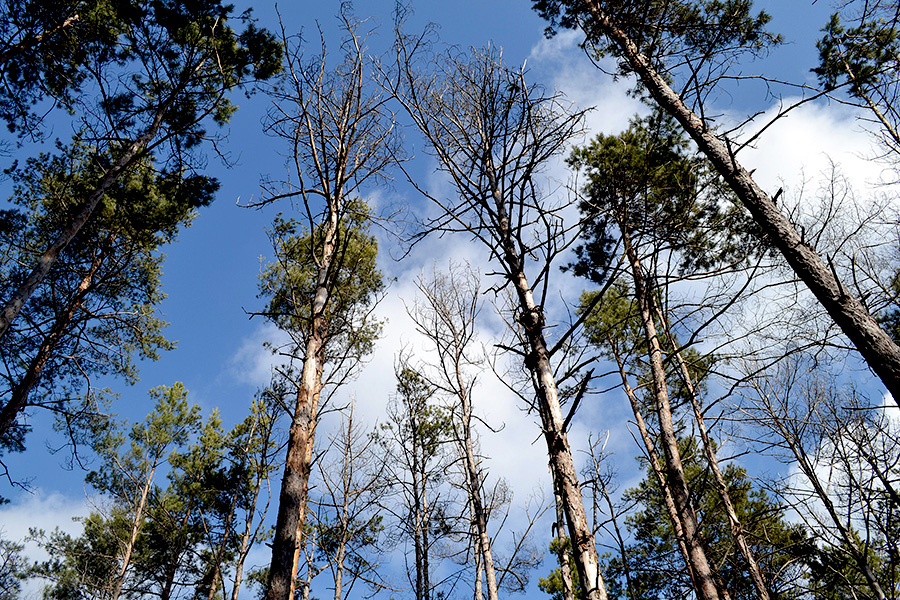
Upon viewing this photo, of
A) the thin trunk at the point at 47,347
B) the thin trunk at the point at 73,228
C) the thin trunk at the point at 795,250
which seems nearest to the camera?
the thin trunk at the point at 795,250

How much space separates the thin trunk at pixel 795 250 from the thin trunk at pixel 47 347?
11767mm

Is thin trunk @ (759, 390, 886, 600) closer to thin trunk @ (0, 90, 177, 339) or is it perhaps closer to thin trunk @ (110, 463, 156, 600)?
thin trunk @ (0, 90, 177, 339)

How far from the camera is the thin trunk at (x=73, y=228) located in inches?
246

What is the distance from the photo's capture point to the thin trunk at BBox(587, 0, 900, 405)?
3254mm

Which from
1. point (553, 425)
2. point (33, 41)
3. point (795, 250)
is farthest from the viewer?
point (33, 41)

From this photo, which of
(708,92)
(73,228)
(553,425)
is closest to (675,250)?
(708,92)

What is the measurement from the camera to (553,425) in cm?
254

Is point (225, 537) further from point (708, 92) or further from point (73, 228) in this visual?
point (708, 92)

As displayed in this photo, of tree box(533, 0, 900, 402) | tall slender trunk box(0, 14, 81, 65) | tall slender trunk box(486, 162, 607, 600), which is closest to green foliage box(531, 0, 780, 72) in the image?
tree box(533, 0, 900, 402)

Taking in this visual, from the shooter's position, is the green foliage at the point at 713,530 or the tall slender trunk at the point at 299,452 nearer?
the tall slender trunk at the point at 299,452

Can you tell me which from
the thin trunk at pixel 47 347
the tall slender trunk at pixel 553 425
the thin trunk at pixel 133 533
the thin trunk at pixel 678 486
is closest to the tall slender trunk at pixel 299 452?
the tall slender trunk at pixel 553 425

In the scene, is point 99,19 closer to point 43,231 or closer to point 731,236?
point 43,231

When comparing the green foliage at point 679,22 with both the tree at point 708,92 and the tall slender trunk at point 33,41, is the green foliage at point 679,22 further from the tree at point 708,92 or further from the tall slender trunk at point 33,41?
the tall slender trunk at point 33,41

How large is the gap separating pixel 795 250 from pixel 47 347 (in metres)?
12.8
